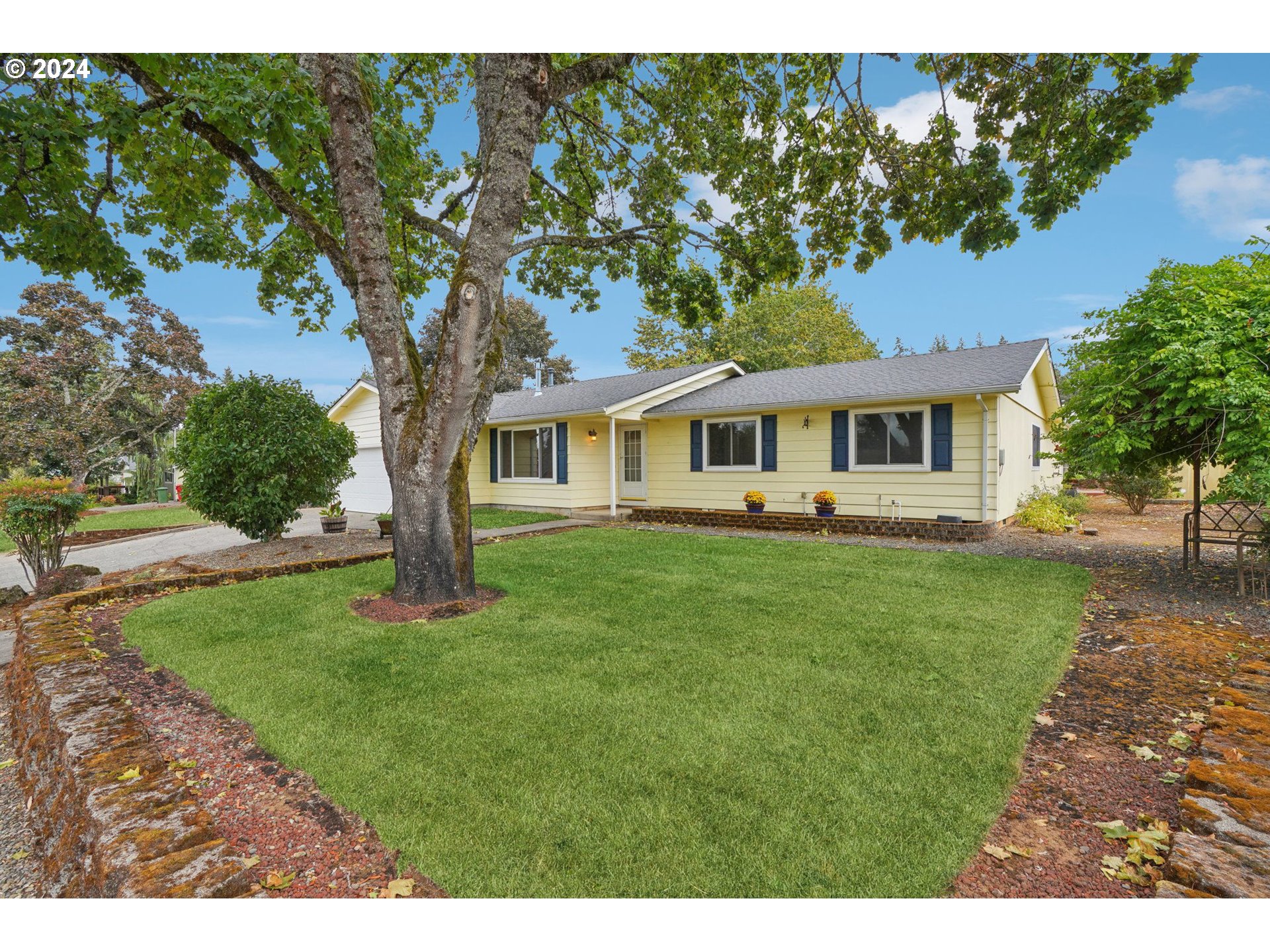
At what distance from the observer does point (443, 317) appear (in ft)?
17.0

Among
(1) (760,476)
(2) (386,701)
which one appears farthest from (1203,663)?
(1) (760,476)

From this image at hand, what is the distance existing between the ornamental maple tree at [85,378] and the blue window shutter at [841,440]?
75.6 feet

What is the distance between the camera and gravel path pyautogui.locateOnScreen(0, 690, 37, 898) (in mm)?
2145

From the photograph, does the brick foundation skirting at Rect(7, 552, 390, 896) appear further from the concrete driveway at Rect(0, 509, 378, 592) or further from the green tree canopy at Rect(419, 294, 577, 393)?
the green tree canopy at Rect(419, 294, 577, 393)

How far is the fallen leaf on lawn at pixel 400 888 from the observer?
180 centimetres

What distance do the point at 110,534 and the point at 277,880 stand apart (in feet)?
51.5

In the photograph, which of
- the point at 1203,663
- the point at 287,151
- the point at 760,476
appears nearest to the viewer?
the point at 1203,663

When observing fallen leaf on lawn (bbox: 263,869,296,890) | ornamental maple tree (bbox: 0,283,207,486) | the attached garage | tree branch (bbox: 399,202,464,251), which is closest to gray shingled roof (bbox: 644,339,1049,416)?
tree branch (bbox: 399,202,464,251)

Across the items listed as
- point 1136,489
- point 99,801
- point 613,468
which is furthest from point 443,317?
point 1136,489

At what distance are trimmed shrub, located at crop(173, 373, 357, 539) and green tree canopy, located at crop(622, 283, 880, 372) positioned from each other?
20758 millimetres

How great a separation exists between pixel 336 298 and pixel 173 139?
14.9 feet
